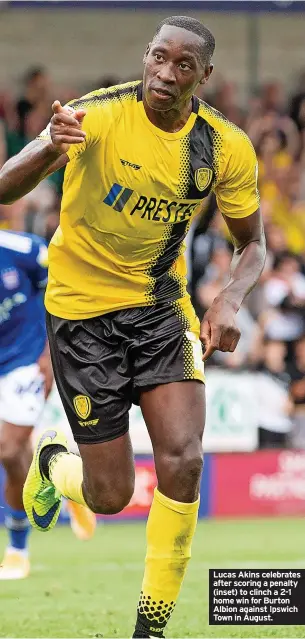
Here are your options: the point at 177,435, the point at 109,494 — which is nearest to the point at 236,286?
the point at 177,435

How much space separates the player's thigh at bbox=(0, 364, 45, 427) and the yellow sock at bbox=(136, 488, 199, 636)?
118 inches

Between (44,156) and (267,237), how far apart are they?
9.48 m

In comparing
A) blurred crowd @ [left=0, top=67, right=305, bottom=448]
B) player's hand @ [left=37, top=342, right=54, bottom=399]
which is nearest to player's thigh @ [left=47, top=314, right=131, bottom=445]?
player's hand @ [left=37, top=342, right=54, bottom=399]

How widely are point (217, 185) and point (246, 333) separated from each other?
783 cm

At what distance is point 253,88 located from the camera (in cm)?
1692

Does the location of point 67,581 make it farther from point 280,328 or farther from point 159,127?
point 280,328

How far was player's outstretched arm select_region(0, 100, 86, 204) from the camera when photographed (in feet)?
16.0

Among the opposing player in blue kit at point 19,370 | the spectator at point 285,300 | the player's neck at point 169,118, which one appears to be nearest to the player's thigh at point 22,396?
the opposing player in blue kit at point 19,370

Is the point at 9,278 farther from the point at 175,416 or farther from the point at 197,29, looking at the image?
the point at 197,29

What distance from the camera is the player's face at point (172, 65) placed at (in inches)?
208

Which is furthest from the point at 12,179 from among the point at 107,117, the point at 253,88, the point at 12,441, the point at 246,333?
the point at 253,88

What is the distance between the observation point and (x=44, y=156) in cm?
500

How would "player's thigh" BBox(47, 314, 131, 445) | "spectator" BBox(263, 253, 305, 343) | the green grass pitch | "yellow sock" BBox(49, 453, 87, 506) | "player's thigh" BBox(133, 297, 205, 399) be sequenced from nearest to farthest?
"player's thigh" BBox(133, 297, 205, 399)
"player's thigh" BBox(47, 314, 131, 445)
"yellow sock" BBox(49, 453, 87, 506)
the green grass pitch
"spectator" BBox(263, 253, 305, 343)

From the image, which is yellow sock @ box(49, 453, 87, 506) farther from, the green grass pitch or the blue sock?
the blue sock
